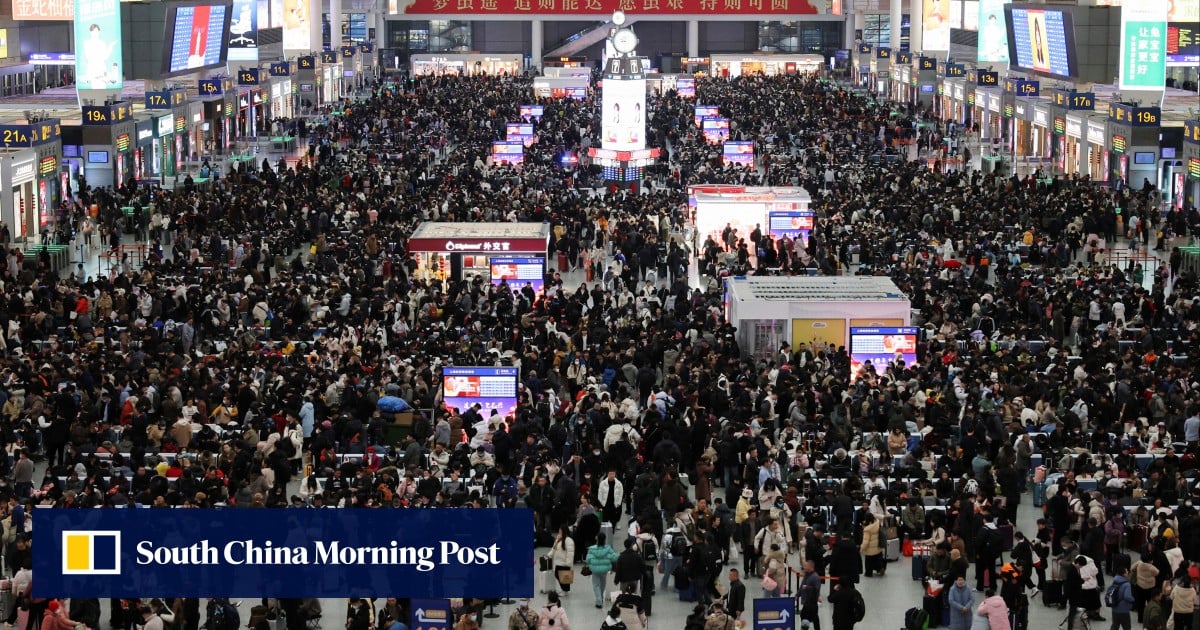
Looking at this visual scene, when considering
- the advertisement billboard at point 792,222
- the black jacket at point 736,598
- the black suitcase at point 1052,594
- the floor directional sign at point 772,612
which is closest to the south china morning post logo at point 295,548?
the floor directional sign at point 772,612

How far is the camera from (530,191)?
4972cm

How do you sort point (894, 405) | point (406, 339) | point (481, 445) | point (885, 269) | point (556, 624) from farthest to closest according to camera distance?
point (885, 269) < point (406, 339) < point (894, 405) < point (481, 445) < point (556, 624)

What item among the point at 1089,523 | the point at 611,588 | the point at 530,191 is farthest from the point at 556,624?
the point at 530,191

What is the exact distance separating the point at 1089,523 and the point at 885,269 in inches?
699

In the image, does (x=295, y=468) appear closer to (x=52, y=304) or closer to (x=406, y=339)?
(x=406, y=339)

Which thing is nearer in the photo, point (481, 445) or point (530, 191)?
point (481, 445)

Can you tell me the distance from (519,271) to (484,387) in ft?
32.6

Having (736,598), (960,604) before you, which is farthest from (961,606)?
(736,598)

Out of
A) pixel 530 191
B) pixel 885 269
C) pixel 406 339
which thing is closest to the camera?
pixel 406 339

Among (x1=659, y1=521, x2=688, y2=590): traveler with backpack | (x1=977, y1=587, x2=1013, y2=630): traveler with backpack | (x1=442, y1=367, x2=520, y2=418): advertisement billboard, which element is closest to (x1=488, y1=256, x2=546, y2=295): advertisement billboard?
(x1=442, y1=367, x2=520, y2=418): advertisement billboard

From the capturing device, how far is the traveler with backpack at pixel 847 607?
714 inches

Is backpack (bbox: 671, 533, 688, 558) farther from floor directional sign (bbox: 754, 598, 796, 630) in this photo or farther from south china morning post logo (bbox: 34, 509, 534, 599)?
south china morning post logo (bbox: 34, 509, 534, 599)

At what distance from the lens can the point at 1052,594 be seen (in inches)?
766

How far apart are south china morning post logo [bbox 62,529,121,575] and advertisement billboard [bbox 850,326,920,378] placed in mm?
17996
